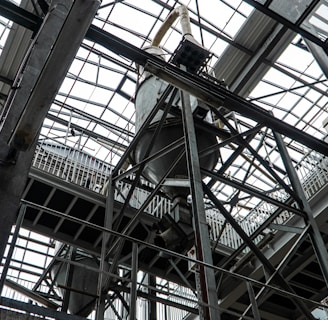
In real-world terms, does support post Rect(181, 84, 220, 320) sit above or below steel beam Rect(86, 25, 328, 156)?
below

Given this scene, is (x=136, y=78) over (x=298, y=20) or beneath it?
over

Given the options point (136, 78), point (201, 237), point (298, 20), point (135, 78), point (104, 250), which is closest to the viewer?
point (201, 237)

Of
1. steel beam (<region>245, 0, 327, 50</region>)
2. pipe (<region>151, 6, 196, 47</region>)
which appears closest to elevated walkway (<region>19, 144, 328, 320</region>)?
steel beam (<region>245, 0, 327, 50</region>)

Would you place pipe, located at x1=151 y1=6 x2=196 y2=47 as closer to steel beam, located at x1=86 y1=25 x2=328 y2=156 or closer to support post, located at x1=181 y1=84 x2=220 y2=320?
steel beam, located at x1=86 y1=25 x2=328 y2=156

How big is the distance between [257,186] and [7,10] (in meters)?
24.1

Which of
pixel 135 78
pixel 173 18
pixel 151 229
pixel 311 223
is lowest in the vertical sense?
pixel 311 223

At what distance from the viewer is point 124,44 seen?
926cm

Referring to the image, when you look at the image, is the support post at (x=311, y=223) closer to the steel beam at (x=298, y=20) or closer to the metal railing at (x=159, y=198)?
the metal railing at (x=159, y=198)

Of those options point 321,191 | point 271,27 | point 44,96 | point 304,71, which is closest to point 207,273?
point 44,96

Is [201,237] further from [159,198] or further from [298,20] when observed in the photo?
[159,198]

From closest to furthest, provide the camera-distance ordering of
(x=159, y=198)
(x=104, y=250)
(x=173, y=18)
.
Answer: (x=104, y=250) < (x=173, y=18) < (x=159, y=198)

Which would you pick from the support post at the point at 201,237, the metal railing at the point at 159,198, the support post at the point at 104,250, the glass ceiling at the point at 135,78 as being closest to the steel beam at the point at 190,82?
the support post at the point at 201,237

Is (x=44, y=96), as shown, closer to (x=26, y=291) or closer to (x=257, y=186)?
(x=26, y=291)

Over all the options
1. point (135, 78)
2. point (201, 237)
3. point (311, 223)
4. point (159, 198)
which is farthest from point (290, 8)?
point (135, 78)
